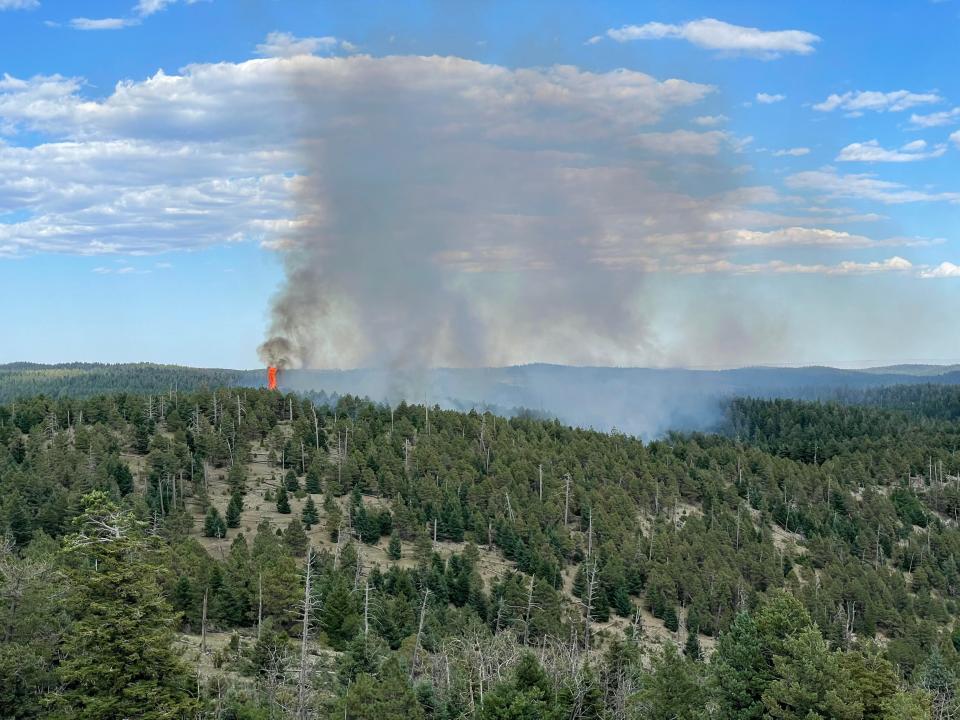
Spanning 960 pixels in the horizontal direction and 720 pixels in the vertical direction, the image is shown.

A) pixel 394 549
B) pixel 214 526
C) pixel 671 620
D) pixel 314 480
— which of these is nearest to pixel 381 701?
pixel 394 549

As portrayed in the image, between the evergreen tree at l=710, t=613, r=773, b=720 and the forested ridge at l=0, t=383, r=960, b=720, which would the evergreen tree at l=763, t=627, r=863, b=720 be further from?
the evergreen tree at l=710, t=613, r=773, b=720

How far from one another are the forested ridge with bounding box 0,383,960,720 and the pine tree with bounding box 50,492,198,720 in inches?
5.1

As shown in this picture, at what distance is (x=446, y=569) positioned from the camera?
10150 cm

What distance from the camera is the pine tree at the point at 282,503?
382 feet

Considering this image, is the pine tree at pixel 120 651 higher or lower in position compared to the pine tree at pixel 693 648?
higher

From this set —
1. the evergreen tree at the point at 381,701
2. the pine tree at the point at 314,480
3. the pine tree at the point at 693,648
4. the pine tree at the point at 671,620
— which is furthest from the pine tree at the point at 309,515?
the evergreen tree at the point at 381,701

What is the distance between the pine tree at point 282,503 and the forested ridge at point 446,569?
1.23ft

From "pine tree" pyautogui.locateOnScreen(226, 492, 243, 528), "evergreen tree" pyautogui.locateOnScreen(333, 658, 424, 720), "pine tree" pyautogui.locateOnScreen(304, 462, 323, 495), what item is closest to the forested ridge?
"evergreen tree" pyautogui.locateOnScreen(333, 658, 424, 720)

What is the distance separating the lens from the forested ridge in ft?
152

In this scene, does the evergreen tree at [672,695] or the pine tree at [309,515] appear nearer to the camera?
the evergreen tree at [672,695]

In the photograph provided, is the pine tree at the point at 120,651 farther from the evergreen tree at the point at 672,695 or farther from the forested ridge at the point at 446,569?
the evergreen tree at the point at 672,695

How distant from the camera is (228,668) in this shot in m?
62.0

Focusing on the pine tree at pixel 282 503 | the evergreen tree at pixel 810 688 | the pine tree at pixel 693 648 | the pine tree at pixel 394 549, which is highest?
the evergreen tree at pixel 810 688

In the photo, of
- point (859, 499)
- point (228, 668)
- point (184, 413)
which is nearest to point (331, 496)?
point (184, 413)
